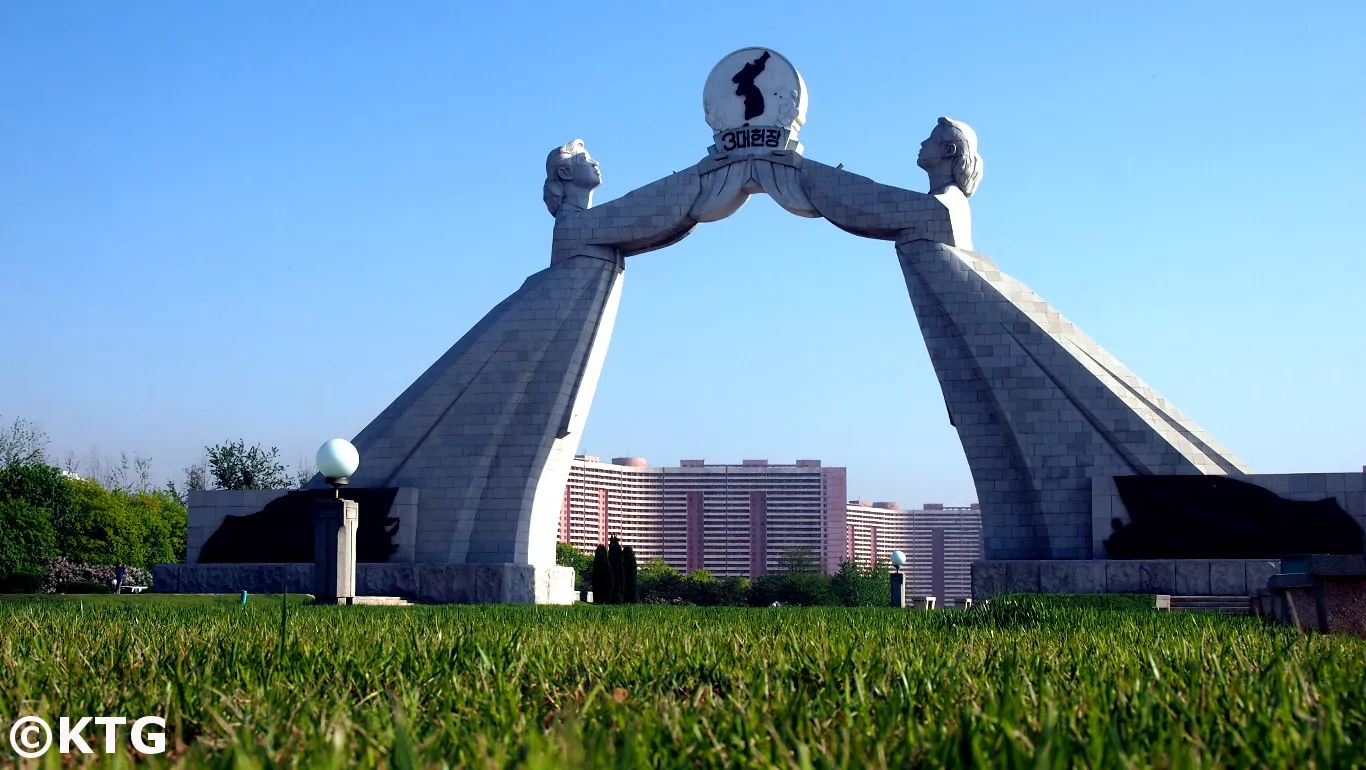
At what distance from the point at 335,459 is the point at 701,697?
1180 centimetres

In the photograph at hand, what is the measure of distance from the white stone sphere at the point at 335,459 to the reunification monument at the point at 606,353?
7.93 metres

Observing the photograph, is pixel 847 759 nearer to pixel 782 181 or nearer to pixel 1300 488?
pixel 1300 488

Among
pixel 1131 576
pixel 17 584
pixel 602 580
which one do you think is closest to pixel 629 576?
pixel 602 580

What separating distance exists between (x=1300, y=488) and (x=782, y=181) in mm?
9734

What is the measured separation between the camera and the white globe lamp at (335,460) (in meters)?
13.6

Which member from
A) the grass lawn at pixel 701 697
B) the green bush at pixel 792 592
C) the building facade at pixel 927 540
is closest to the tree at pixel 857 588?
the green bush at pixel 792 592

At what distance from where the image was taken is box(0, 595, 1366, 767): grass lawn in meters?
1.72

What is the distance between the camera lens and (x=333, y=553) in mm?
13250

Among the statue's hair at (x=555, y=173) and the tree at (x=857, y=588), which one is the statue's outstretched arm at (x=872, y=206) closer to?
the statue's hair at (x=555, y=173)

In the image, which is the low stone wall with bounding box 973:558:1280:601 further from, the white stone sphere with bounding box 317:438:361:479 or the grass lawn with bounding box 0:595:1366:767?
the grass lawn with bounding box 0:595:1366:767

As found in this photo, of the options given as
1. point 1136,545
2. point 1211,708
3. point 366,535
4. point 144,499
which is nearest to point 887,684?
point 1211,708

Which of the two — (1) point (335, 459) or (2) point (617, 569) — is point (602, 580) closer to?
(2) point (617, 569)

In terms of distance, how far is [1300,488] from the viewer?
752 inches

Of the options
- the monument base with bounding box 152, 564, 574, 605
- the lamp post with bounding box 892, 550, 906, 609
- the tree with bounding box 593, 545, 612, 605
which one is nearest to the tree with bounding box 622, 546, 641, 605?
the tree with bounding box 593, 545, 612, 605
